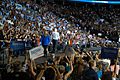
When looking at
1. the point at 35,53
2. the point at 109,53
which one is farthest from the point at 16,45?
the point at 35,53

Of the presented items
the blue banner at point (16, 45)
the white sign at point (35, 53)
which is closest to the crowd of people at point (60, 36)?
the white sign at point (35, 53)

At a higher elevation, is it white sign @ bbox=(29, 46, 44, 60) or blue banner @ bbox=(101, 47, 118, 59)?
white sign @ bbox=(29, 46, 44, 60)

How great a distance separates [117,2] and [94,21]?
6519mm

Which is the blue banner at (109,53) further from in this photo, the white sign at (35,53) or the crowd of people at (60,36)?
the white sign at (35,53)

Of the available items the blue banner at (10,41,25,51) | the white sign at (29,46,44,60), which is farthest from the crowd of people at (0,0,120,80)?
the blue banner at (10,41,25,51)

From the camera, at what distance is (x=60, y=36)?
26.9 meters

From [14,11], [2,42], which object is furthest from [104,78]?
[14,11]

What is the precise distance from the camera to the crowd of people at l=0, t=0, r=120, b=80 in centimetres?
962

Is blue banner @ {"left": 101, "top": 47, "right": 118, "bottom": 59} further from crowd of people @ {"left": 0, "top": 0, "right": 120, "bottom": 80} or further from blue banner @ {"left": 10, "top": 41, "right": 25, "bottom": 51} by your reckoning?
blue banner @ {"left": 10, "top": 41, "right": 25, "bottom": 51}

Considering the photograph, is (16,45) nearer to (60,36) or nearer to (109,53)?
(109,53)

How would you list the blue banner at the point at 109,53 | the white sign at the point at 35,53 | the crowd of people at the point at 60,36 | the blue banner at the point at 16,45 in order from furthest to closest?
the blue banner at the point at 16,45
the blue banner at the point at 109,53
the white sign at the point at 35,53
the crowd of people at the point at 60,36

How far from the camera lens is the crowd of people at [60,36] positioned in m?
9.62

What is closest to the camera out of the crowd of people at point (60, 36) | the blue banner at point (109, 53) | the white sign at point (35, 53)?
the crowd of people at point (60, 36)

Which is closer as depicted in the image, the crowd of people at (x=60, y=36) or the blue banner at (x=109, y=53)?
the crowd of people at (x=60, y=36)
